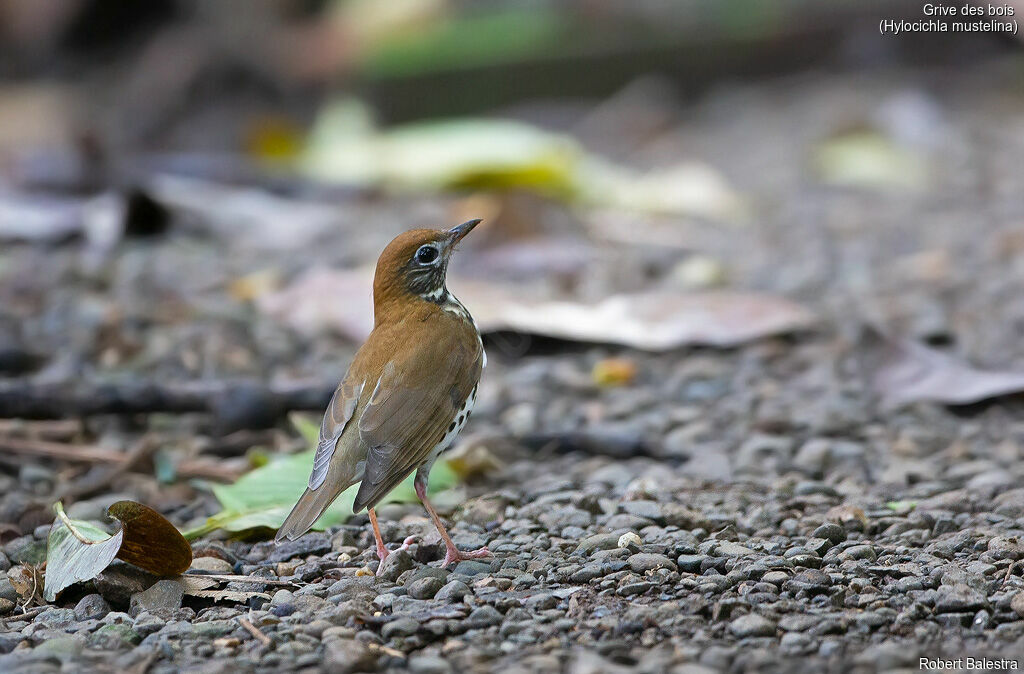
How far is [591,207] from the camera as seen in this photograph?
8344 millimetres

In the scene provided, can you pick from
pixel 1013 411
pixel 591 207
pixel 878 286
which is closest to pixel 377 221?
pixel 591 207

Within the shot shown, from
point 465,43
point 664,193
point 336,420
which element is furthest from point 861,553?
point 465,43

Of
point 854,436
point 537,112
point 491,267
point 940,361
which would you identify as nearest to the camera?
point 854,436

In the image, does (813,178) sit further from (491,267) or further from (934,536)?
(934,536)

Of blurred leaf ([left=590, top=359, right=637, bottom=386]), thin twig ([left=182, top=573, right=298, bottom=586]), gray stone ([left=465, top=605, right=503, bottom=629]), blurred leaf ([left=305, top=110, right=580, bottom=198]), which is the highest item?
blurred leaf ([left=305, top=110, right=580, bottom=198])

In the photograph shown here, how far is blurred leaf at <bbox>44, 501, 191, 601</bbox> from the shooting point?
11.1 ft

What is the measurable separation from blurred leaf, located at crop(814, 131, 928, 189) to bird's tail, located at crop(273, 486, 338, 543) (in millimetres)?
6234

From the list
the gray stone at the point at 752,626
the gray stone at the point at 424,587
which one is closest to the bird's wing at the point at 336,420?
the gray stone at the point at 424,587

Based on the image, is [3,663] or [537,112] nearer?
[3,663]

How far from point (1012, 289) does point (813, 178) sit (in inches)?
130

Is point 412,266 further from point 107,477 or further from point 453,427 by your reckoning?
point 107,477

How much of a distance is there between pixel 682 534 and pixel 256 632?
1.29m

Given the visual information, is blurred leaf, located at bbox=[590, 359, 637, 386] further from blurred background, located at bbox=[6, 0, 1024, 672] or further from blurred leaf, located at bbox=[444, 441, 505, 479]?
blurred leaf, located at bbox=[444, 441, 505, 479]

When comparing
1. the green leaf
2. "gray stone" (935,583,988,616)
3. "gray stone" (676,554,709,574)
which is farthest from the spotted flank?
"gray stone" (935,583,988,616)
